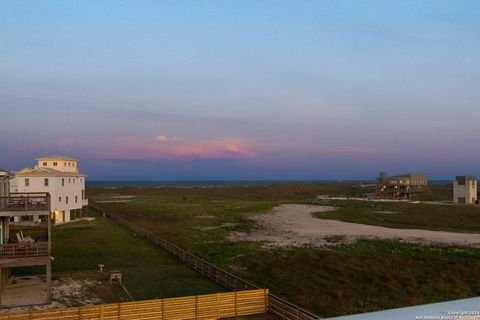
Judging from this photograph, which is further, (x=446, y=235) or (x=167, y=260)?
(x=446, y=235)

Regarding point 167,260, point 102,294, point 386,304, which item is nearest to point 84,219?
point 167,260

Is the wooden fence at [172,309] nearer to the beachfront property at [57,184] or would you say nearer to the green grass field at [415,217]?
the beachfront property at [57,184]

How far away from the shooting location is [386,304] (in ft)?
71.4

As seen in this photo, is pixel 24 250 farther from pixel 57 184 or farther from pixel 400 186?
pixel 400 186

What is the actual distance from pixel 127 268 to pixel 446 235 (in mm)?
34839

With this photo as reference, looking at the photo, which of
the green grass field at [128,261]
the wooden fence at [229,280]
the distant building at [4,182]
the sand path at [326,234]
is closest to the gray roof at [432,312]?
the wooden fence at [229,280]

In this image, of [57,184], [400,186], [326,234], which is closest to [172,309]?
[326,234]

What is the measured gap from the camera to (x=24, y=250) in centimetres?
2059

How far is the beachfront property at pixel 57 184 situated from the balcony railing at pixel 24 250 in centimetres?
2773

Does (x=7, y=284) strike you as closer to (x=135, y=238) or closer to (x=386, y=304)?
(x=135, y=238)

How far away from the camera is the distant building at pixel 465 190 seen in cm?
8538

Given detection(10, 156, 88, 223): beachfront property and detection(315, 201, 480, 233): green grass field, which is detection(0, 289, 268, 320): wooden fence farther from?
detection(315, 201, 480, 233): green grass field

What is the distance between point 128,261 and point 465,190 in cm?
7764

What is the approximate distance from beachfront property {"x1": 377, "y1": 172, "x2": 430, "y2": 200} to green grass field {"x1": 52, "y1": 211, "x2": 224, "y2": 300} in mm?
77828
